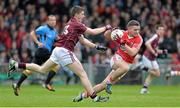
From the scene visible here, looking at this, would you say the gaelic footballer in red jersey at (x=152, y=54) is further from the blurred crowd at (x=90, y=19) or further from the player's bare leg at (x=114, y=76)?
the blurred crowd at (x=90, y=19)

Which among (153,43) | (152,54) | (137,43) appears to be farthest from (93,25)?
(137,43)

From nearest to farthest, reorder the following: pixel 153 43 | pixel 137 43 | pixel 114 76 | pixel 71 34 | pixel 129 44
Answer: pixel 71 34 → pixel 114 76 → pixel 137 43 → pixel 129 44 → pixel 153 43

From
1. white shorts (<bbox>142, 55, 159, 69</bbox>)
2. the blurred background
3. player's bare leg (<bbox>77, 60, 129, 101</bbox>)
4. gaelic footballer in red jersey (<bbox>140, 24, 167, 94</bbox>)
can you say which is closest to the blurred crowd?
the blurred background

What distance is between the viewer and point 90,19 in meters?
31.4

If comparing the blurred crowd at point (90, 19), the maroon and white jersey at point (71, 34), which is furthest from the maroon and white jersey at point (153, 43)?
the maroon and white jersey at point (71, 34)

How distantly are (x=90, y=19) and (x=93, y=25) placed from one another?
1.02 ft

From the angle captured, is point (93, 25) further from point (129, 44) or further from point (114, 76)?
point (114, 76)

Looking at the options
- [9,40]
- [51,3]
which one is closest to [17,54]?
[9,40]

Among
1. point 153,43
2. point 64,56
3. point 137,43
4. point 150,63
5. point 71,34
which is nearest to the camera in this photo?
point 64,56

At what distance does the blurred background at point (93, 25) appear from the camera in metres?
29.3

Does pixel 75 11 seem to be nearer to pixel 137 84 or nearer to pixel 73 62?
pixel 73 62

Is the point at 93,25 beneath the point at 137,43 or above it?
beneath

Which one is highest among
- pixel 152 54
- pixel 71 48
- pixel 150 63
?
pixel 71 48

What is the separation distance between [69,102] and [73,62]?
103 cm
